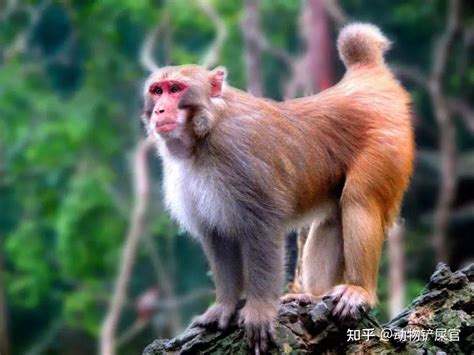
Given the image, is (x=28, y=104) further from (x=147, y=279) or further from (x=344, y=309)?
(x=344, y=309)

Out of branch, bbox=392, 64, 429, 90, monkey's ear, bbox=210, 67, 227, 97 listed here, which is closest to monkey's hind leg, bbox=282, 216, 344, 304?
monkey's ear, bbox=210, 67, 227, 97

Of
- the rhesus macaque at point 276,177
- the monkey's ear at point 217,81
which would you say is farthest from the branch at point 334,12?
the monkey's ear at point 217,81

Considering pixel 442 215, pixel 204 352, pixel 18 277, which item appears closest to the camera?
pixel 204 352

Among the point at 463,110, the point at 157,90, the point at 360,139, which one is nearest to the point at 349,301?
the point at 360,139

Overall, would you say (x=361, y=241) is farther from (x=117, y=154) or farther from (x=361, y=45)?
(x=117, y=154)

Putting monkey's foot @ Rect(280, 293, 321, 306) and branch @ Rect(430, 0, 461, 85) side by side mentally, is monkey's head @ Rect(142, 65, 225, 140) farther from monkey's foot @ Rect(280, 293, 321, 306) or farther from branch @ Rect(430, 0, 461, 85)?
branch @ Rect(430, 0, 461, 85)

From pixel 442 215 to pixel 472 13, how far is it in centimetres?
299

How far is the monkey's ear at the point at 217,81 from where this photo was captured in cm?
400

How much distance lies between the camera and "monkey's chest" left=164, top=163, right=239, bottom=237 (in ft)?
12.9

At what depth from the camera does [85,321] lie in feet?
43.0

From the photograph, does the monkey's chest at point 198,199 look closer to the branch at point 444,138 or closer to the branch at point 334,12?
the branch at point 334,12

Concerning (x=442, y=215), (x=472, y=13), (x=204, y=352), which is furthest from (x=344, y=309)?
(x=472, y=13)

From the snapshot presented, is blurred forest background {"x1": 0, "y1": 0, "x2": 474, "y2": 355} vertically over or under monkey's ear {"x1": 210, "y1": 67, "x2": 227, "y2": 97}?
over

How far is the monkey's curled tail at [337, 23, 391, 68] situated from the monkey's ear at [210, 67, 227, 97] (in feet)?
3.92
